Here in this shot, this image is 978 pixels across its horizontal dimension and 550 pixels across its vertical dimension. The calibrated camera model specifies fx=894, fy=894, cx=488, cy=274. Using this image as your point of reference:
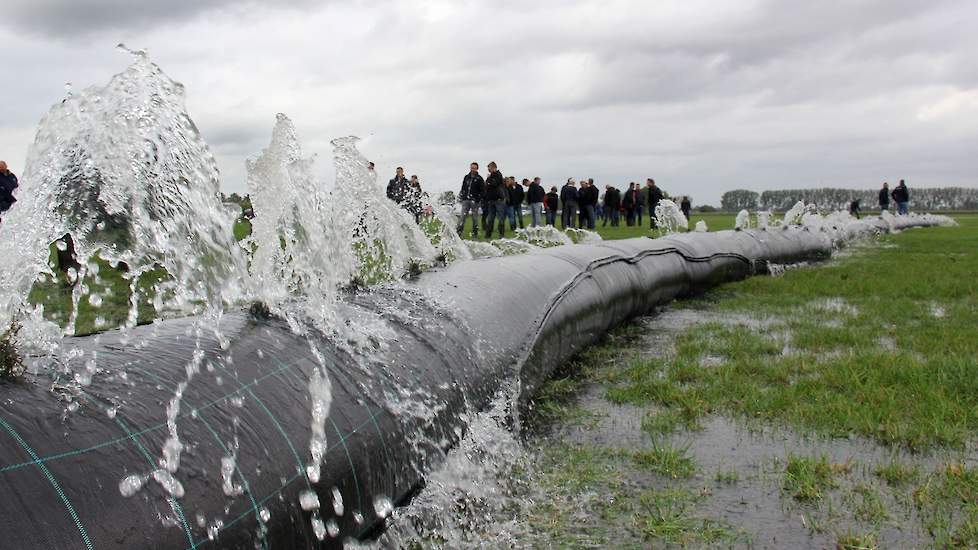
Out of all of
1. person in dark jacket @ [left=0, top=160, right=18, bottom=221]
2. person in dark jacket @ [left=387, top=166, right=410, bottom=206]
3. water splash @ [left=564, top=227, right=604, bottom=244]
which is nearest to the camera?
water splash @ [left=564, top=227, right=604, bottom=244]

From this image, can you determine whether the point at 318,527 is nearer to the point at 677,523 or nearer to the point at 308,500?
the point at 308,500

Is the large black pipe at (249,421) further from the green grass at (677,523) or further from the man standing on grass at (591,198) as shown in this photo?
the man standing on grass at (591,198)

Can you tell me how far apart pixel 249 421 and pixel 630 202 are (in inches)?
1282

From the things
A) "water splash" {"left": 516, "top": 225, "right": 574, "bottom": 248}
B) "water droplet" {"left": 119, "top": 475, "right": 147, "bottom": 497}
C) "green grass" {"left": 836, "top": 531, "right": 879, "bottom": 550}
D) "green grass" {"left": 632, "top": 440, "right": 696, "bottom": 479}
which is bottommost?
"green grass" {"left": 836, "top": 531, "right": 879, "bottom": 550}

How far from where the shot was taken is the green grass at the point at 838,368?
4289 millimetres

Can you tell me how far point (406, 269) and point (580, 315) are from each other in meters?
1.73

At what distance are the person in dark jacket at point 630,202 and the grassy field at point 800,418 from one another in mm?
25328

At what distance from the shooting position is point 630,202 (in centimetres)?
3412

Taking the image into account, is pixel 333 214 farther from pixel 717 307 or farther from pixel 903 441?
pixel 717 307

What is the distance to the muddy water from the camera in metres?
2.99

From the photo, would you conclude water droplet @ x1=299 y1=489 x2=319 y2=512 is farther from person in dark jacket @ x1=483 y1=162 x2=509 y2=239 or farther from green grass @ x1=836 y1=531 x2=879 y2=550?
person in dark jacket @ x1=483 y1=162 x2=509 y2=239

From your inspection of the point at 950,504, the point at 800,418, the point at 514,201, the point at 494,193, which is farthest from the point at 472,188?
the point at 950,504

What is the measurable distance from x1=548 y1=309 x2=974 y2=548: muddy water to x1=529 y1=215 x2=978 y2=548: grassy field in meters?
0.01

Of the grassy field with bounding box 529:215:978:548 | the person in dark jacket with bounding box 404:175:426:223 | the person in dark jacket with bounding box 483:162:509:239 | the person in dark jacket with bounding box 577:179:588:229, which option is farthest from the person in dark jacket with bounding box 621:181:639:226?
the grassy field with bounding box 529:215:978:548
